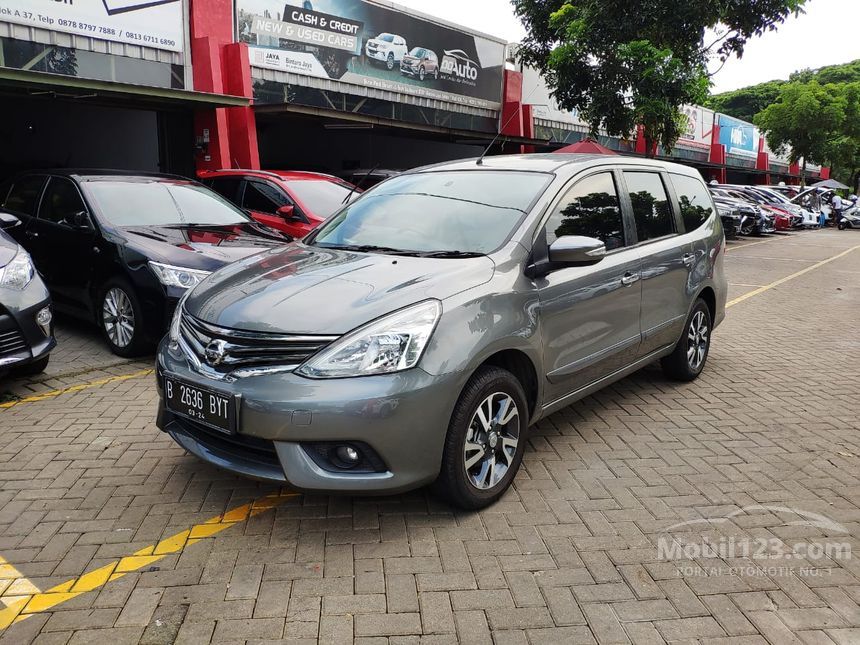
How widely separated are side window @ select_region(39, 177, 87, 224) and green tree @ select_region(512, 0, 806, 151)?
1321 centimetres

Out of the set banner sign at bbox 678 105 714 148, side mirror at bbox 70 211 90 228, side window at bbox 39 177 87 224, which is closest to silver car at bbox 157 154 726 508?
side mirror at bbox 70 211 90 228

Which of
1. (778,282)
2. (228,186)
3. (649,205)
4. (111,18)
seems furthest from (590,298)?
(111,18)

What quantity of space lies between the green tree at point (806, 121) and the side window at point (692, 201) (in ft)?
125

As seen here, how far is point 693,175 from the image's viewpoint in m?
5.91

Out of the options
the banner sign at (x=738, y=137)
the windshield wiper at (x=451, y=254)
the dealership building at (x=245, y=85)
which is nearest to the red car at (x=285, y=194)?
the dealership building at (x=245, y=85)

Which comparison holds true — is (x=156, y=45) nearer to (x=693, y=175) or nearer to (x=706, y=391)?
(x=693, y=175)

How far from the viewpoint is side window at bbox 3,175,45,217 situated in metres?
7.09

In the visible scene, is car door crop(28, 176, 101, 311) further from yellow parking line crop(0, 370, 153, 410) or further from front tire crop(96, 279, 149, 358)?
yellow parking line crop(0, 370, 153, 410)

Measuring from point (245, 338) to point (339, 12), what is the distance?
538 inches

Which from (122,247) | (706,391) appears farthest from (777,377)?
(122,247)

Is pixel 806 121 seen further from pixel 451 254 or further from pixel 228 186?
pixel 451 254

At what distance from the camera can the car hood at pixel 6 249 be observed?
16.7 ft

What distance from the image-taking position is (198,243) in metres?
6.18

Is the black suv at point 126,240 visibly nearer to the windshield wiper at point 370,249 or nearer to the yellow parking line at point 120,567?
the windshield wiper at point 370,249
